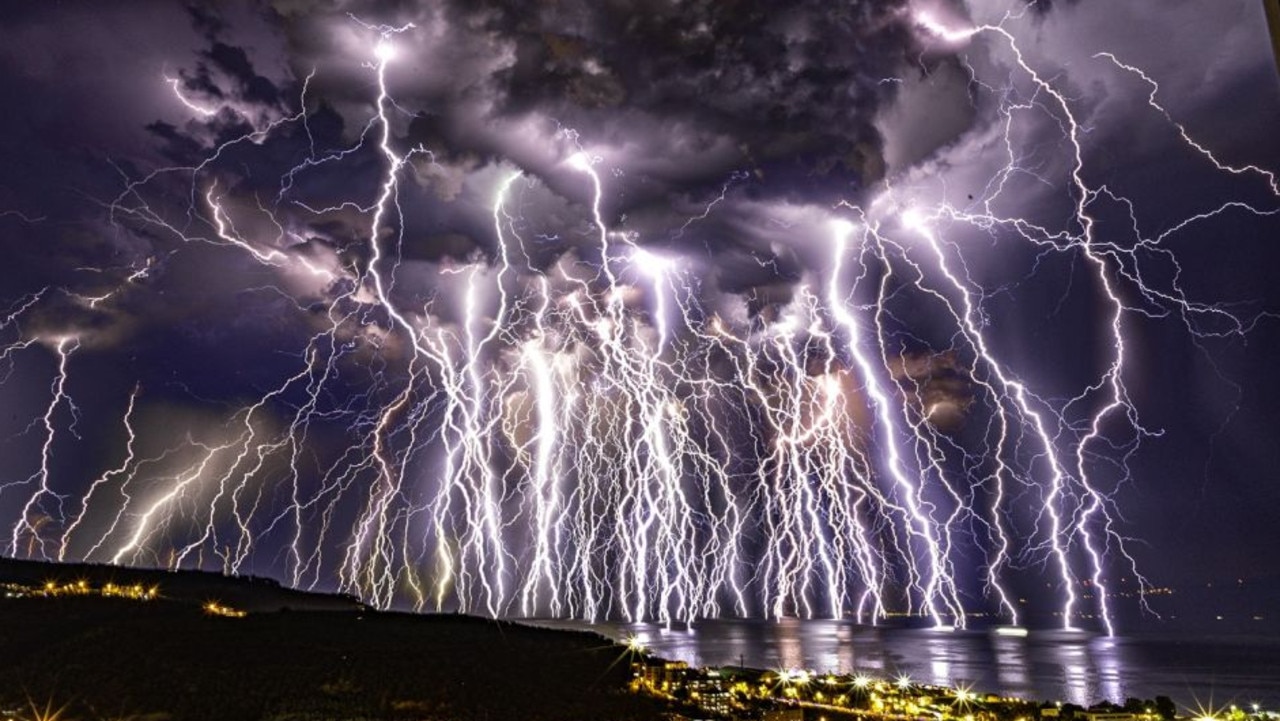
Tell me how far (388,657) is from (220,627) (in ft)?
22.1

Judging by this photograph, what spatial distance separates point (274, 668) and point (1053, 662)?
7107 cm

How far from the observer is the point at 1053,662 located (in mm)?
74562

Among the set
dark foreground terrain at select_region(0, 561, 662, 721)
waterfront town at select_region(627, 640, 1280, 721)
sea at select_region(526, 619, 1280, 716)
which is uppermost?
dark foreground terrain at select_region(0, 561, 662, 721)

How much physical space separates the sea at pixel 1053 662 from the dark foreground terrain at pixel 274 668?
31.4 meters

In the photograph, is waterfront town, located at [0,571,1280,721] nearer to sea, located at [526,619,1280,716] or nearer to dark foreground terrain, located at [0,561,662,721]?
dark foreground terrain, located at [0,561,662,721]

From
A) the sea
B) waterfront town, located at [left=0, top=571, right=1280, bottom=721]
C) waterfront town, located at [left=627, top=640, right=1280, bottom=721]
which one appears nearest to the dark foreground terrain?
waterfront town, located at [left=0, top=571, right=1280, bottom=721]

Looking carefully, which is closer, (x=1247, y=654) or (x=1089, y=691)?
(x=1089, y=691)

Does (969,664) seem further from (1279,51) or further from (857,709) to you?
(1279,51)

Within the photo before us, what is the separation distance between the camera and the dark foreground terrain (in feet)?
77.0

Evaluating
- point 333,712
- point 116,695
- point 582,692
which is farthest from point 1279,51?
point 582,692

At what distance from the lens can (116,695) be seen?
76.3 feet

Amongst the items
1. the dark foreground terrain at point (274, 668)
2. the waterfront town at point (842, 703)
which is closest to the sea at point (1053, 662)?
the waterfront town at point (842, 703)

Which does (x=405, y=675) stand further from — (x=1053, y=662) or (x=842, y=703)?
(x=1053, y=662)

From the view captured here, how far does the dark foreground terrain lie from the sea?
1238 inches
